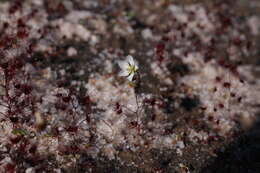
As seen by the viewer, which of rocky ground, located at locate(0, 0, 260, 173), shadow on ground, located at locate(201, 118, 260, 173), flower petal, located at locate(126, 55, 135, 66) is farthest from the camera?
flower petal, located at locate(126, 55, 135, 66)

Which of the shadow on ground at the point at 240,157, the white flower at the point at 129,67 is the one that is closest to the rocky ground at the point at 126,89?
the shadow on ground at the point at 240,157

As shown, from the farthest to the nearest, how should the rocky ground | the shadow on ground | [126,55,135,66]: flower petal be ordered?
[126,55,135,66]: flower petal
the shadow on ground
the rocky ground

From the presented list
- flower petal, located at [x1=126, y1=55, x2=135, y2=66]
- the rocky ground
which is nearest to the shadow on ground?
the rocky ground

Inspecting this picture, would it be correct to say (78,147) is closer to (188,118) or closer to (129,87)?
(129,87)

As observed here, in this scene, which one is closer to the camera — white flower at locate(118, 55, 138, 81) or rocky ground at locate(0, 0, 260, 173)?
rocky ground at locate(0, 0, 260, 173)

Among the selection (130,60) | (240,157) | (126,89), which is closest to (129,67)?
(130,60)

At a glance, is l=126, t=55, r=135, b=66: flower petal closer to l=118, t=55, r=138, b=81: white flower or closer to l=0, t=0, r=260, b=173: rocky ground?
l=118, t=55, r=138, b=81: white flower

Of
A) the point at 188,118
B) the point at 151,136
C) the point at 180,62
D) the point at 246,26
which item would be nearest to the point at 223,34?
the point at 246,26

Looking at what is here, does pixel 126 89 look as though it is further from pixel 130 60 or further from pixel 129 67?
pixel 130 60

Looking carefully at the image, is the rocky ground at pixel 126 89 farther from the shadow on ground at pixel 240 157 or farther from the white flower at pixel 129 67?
the white flower at pixel 129 67
